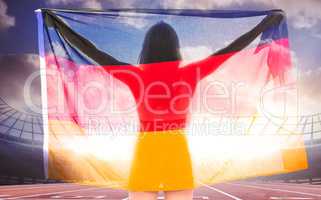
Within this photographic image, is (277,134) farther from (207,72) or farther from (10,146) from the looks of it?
(10,146)

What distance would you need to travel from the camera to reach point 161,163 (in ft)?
7.61

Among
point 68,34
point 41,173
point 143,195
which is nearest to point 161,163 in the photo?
point 143,195

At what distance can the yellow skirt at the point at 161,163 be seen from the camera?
2303mm

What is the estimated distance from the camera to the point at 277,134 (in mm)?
3537

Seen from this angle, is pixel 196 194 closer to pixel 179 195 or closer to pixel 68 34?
pixel 68 34

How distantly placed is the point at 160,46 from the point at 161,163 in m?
0.57

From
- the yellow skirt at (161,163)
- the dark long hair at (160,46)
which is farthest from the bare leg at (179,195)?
the dark long hair at (160,46)

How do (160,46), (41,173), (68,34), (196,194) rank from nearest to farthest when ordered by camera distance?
(160,46)
(68,34)
(196,194)
(41,173)

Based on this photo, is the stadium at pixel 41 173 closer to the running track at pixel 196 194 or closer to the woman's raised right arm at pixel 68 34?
the running track at pixel 196 194

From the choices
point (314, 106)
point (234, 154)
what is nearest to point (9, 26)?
point (314, 106)

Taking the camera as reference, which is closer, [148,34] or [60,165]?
[148,34]

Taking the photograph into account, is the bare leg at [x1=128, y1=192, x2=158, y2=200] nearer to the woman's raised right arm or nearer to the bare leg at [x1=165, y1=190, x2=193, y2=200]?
the bare leg at [x1=165, y1=190, x2=193, y2=200]

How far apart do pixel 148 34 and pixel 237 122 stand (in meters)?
1.56

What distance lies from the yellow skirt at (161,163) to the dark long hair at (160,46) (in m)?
0.36
